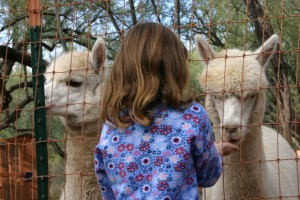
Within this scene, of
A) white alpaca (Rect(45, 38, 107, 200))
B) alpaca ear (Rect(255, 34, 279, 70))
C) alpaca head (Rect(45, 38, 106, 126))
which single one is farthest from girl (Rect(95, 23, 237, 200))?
alpaca head (Rect(45, 38, 106, 126))

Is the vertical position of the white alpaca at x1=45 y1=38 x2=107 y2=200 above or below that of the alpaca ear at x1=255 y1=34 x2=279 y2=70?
below

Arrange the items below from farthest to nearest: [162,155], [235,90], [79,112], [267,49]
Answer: [79,112] < [267,49] < [235,90] < [162,155]

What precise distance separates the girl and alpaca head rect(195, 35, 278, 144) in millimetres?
1334

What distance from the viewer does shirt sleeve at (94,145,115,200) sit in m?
2.57

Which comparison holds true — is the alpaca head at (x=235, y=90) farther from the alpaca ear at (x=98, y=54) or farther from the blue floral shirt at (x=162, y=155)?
the blue floral shirt at (x=162, y=155)

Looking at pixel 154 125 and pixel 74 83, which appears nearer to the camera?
pixel 154 125

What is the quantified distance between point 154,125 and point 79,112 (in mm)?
2523

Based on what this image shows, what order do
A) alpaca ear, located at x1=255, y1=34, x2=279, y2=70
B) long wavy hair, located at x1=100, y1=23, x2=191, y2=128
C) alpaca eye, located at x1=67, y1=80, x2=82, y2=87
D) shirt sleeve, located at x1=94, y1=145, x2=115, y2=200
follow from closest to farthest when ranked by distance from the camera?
1. long wavy hair, located at x1=100, y1=23, x2=191, y2=128
2. shirt sleeve, located at x1=94, y1=145, x2=115, y2=200
3. alpaca ear, located at x1=255, y1=34, x2=279, y2=70
4. alpaca eye, located at x1=67, y1=80, x2=82, y2=87

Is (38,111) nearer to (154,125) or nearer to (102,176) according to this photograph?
(102,176)

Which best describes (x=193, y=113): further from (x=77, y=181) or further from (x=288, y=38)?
(x=288, y=38)

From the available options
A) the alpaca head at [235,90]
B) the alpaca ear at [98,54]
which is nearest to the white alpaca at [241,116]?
the alpaca head at [235,90]

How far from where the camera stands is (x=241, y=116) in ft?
12.7

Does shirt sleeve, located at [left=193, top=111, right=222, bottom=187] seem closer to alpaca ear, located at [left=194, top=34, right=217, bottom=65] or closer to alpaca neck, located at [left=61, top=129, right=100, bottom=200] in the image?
alpaca ear, located at [left=194, top=34, right=217, bottom=65]

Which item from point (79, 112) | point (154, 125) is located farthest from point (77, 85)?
point (154, 125)
